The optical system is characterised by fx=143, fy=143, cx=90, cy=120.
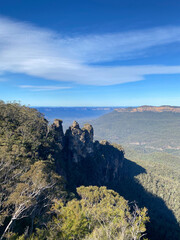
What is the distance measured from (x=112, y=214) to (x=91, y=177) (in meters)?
56.2

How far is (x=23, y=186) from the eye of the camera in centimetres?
2020

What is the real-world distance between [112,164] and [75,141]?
135ft

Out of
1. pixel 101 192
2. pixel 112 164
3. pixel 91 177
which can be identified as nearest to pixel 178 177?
pixel 112 164

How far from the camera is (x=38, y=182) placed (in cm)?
2211

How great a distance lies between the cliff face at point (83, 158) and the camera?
66.1m

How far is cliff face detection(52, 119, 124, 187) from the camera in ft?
217

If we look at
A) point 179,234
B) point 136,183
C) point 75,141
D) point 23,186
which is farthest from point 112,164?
point 23,186

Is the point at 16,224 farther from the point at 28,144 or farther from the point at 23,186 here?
the point at 28,144

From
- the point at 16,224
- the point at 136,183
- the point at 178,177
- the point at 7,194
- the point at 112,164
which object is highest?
the point at 7,194

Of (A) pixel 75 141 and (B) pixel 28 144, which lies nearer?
(B) pixel 28 144

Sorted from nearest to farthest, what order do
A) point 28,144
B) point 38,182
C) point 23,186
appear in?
1. point 23,186
2. point 38,182
3. point 28,144

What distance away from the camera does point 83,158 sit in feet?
269

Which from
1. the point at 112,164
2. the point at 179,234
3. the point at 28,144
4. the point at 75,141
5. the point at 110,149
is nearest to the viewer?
the point at 28,144

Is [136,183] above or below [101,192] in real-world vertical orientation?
below
